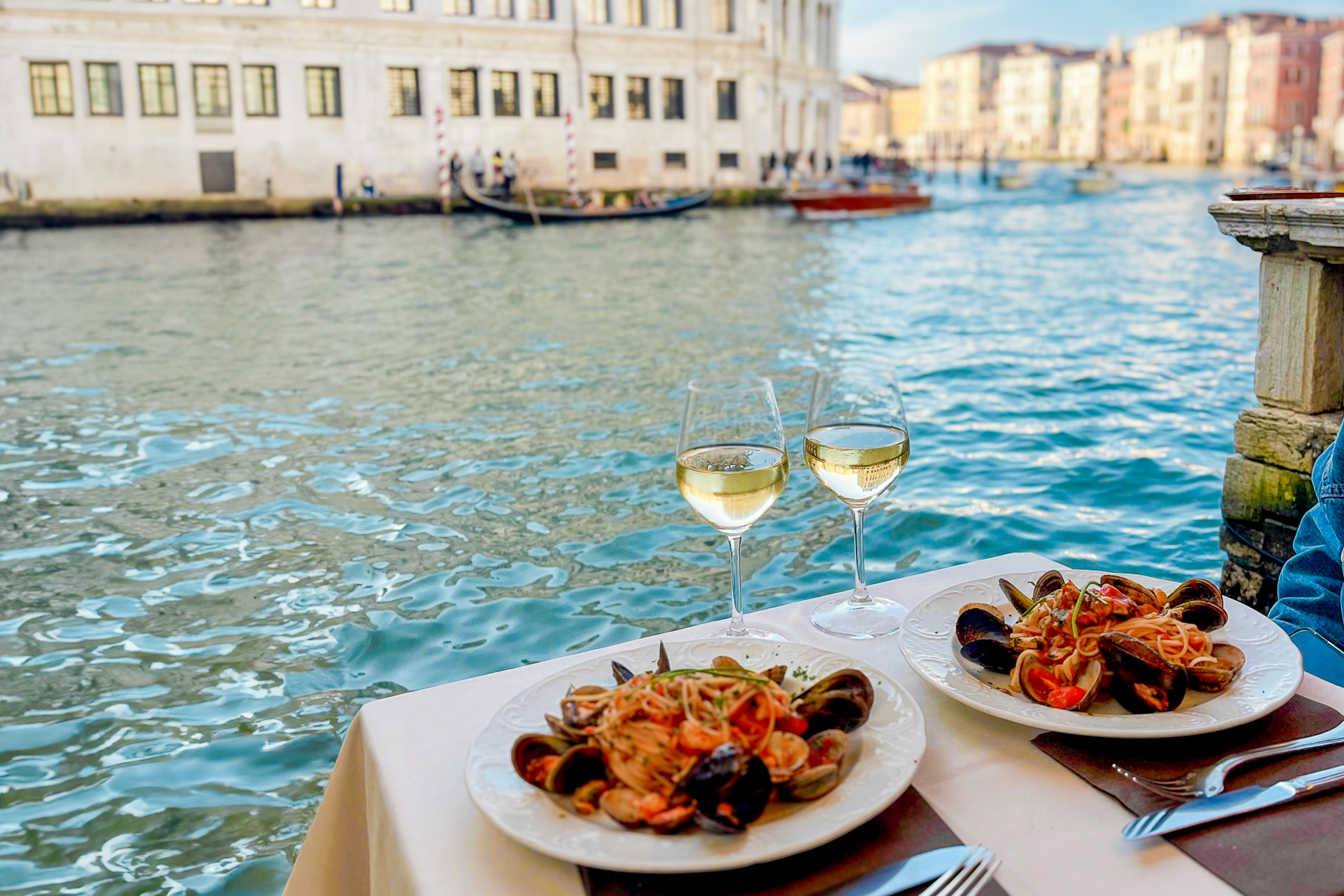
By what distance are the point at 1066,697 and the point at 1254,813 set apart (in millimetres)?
188

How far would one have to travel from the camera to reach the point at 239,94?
2984 cm

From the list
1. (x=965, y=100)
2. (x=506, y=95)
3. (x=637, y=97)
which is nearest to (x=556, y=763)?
(x=506, y=95)

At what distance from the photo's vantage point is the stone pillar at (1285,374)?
9.50 ft

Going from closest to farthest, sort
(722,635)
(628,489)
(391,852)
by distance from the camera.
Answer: (391,852)
(722,635)
(628,489)

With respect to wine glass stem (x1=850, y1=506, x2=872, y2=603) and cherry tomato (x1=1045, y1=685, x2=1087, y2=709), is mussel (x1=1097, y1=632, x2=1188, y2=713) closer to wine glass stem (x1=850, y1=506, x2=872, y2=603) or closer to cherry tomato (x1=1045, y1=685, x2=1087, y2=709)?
cherry tomato (x1=1045, y1=685, x2=1087, y2=709)

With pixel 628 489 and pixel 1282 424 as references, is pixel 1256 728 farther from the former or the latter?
pixel 628 489

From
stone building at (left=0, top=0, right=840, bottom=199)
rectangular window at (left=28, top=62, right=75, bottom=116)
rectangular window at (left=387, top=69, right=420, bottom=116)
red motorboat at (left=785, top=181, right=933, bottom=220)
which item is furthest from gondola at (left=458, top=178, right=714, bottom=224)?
rectangular window at (left=28, top=62, right=75, bottom=116)

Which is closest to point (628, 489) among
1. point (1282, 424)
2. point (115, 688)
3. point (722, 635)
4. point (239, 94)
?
point (115, 688)

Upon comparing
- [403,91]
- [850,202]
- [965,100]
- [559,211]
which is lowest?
[559,211]

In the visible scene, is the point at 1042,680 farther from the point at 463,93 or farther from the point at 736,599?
the point at 463,93

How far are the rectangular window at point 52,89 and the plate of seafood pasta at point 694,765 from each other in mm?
31766

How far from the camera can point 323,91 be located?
101 ft

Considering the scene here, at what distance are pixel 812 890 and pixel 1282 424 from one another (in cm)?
278

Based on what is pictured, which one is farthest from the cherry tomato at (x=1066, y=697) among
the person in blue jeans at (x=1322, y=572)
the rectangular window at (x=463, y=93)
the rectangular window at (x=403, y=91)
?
the rectangular window at (x=463, y=93)
